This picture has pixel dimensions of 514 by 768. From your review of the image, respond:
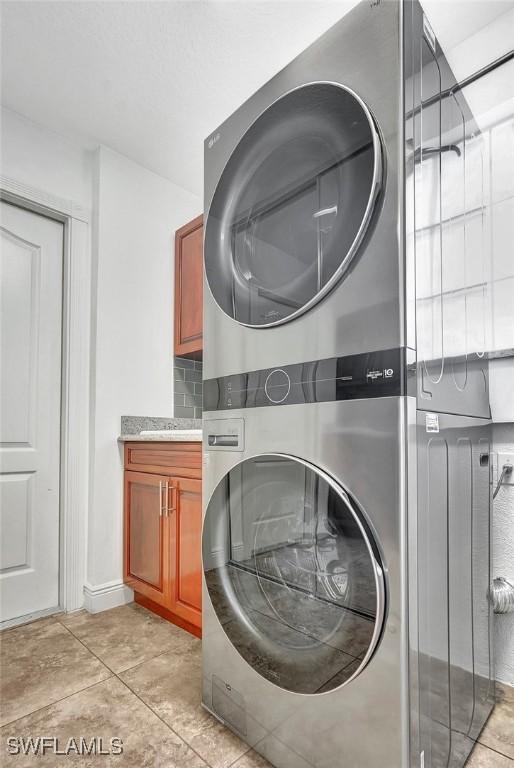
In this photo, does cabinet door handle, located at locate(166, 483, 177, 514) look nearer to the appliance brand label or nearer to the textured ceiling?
the appliance brand label

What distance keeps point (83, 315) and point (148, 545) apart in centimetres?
124

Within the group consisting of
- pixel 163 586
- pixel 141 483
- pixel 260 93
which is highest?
pixel 260 93

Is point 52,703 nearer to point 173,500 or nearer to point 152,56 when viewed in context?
point 173,500

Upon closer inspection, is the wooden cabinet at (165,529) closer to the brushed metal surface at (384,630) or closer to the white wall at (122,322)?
the white wall at (122,322)

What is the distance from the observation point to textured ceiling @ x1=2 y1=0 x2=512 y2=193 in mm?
A: 1611

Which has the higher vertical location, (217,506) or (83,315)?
(83,315)

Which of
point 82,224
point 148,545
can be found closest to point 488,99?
point 82,224

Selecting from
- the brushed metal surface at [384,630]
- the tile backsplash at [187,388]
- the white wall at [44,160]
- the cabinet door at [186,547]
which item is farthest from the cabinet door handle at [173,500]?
the white wall at [44,160]

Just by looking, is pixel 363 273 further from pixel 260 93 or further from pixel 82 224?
pixel 82 224

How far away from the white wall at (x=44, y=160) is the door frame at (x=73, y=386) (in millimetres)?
66

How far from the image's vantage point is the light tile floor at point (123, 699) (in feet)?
3.90

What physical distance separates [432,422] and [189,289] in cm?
190

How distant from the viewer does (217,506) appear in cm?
126

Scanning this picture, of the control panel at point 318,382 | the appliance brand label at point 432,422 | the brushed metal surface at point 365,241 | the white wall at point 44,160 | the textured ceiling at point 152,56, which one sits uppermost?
the textured ceiling at point 152,56
